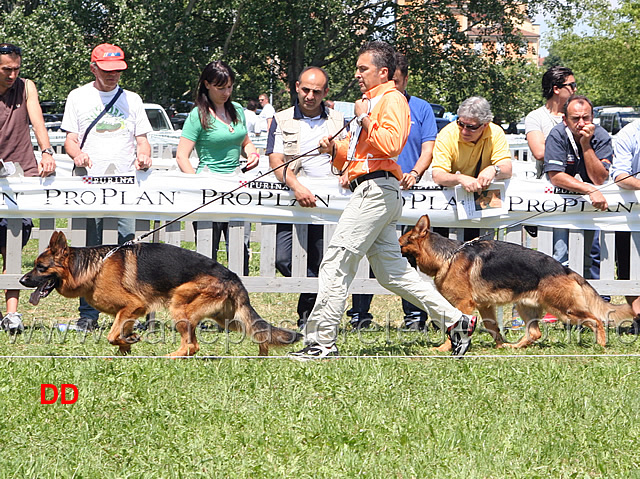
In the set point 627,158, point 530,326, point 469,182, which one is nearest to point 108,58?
point 469,182

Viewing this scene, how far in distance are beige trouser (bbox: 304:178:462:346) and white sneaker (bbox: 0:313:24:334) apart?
2693 millimetres

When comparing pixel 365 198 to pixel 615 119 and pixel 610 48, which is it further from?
pixel 610 48

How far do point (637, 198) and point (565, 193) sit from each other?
2.06 ft

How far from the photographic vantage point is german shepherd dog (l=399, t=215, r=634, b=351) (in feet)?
22.0

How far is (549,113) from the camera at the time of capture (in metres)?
8.23

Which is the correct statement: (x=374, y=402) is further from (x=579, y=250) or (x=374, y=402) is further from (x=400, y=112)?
(x=579, y=250)

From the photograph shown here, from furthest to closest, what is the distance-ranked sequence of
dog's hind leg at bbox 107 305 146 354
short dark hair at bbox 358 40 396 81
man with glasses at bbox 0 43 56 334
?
man with glasses at bbox 0 43 56 334, dog's hind leg at bbox 107 305 146 354, short dark hair at bbox 358 40 396 81

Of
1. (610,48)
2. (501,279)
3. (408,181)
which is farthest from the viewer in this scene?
(610,48)

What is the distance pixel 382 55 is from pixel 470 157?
1.75 meters

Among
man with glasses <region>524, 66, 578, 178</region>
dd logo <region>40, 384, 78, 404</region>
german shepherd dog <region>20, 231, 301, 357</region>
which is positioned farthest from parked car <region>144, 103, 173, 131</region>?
dd logo <region>40, 384, 78, 404</region>

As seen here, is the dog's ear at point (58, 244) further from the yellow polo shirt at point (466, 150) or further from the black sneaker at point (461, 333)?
the yellow polo shirt at point (466, 150)

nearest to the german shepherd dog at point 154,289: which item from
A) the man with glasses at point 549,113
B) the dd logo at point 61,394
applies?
the dd logo at point 61,394

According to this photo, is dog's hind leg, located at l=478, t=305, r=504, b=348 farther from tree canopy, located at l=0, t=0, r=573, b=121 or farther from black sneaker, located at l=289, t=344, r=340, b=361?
tree canopy, located at l=0, t=0, r=573, b=121

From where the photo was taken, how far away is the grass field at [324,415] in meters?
4.00
